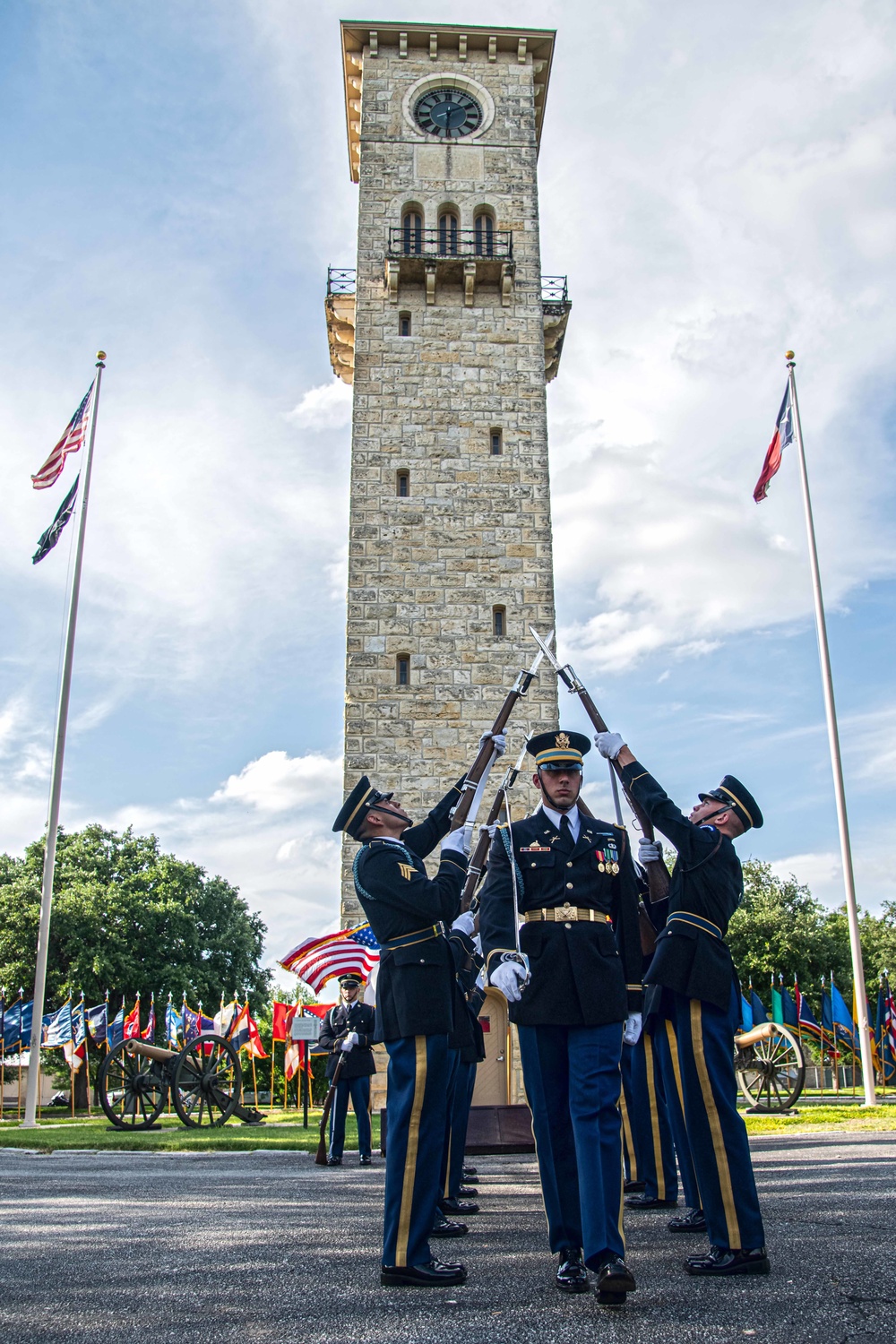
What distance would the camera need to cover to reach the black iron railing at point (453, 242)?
2495 centimetres

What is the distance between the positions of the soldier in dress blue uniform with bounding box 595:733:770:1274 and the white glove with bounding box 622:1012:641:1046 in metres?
0.20

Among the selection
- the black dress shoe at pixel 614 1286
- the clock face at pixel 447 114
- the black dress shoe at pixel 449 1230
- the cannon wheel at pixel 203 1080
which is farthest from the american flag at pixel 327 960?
the clock face at pixel 447 114

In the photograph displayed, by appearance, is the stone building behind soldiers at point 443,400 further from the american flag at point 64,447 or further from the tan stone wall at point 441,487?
the american flag at point 64,447

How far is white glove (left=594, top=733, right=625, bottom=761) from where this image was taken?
17.9ft

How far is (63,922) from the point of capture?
34.5 metres

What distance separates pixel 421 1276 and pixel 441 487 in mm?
19834

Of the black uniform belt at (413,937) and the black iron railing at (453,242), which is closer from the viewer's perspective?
the black uniform belt at (413,937)

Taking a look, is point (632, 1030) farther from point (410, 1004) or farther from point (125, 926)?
point (125, 926)

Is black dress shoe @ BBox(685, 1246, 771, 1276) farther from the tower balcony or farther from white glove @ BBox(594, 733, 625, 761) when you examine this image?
the tower balcony

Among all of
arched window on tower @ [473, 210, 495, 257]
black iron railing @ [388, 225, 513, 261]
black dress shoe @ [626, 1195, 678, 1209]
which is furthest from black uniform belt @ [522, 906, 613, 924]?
arched window on tower @ [473, 210, 495, 257]

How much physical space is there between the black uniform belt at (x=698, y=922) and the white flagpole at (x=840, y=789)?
13856 mm

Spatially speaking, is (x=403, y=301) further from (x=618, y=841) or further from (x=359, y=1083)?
(x=618, y=841)

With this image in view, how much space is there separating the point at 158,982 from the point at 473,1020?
3086cm

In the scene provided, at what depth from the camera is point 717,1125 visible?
441cm
